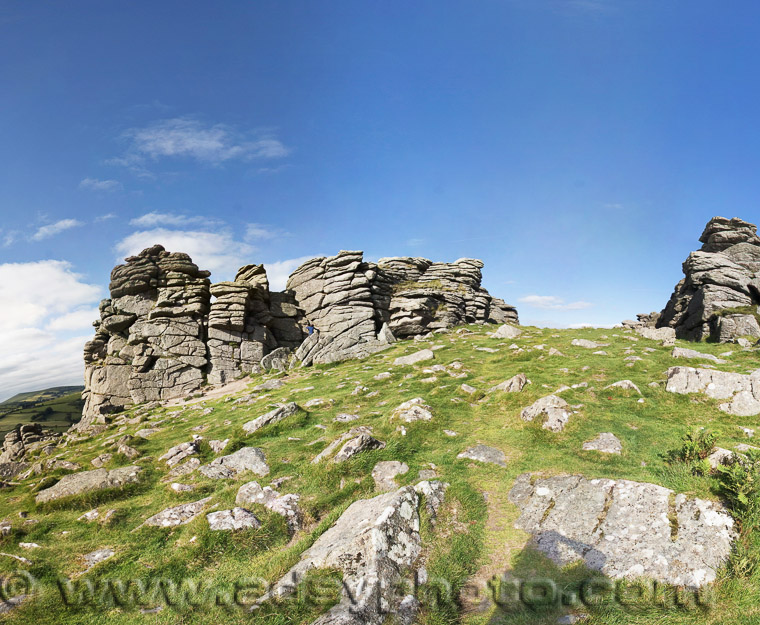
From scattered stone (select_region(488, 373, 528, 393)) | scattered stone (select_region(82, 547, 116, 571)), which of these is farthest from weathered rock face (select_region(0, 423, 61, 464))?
scattered stone (select_region(488, 373, 528, 393))

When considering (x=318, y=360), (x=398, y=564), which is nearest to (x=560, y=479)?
(x=398, y=564)

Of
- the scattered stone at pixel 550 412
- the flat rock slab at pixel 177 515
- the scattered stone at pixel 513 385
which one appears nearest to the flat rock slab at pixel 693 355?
the scattered stone at pixel 513 385

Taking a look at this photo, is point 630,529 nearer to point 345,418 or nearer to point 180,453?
point 345,418

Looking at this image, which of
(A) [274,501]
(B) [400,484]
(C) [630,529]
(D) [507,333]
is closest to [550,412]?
(C) [630,529]

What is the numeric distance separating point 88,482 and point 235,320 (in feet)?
111

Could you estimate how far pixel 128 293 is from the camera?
47.4 meters

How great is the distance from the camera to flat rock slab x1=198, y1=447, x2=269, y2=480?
14.1 meters

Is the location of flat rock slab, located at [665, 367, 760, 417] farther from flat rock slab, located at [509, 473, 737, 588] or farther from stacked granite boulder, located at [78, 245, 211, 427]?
stacked granite boulder, located at [78, 245, 211, 427]

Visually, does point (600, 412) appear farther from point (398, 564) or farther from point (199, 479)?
point (199, 479)

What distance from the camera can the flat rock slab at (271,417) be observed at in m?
18.3

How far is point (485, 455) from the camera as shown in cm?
1384

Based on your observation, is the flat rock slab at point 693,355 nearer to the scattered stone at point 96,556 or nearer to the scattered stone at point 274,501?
the scattered stone at point 274,501

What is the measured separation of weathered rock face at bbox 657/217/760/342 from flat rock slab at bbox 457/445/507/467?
38861 millimetres

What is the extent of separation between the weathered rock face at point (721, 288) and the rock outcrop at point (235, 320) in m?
25.8
